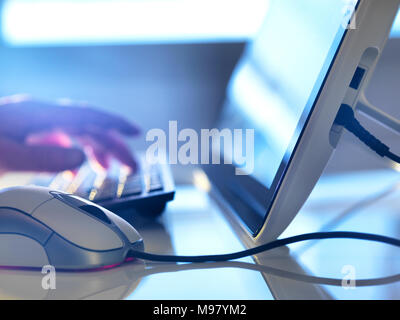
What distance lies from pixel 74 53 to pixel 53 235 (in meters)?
0.85

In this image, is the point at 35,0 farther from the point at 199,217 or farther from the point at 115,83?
the point at 199,217

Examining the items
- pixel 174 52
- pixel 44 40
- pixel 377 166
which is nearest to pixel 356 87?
pixel 377 166

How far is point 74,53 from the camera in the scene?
105 centimetres

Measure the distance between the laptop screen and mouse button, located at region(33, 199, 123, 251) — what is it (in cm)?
13

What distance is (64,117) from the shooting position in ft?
2.39

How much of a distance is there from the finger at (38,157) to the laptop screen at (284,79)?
0.77ft

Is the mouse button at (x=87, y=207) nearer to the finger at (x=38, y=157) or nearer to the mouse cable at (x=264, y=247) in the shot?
the mouse cable at (x=264, y=247)

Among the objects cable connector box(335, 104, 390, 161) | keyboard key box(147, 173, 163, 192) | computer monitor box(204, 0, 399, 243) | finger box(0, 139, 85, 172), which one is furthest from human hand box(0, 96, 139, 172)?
cable connector box(335, 104, 390, 161)

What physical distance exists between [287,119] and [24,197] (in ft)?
0.77

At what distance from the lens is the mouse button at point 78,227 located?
297 millimetres

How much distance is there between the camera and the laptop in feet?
0.99

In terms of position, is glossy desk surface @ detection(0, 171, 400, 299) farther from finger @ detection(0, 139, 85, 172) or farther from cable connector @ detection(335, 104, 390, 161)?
finger @ detection(0, 139, 85, 172)

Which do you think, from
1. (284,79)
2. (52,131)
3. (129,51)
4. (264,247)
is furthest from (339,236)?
(129,51)

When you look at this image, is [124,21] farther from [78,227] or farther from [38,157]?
[78,227]
